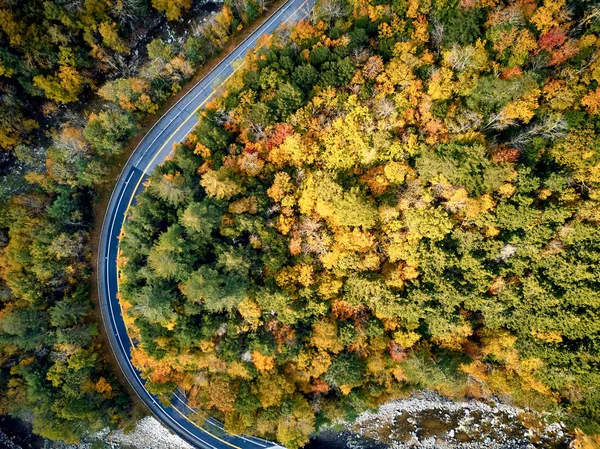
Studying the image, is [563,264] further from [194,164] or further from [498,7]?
[194,164]

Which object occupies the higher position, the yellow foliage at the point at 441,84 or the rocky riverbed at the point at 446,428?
the yellow foliage at the point at 441,84

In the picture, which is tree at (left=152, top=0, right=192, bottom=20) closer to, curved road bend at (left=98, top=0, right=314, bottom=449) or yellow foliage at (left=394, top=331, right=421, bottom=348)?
curved road bend at (left=98, top=0, right=314, bottom=449)

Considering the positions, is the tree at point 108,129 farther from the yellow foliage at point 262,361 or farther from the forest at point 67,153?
the yellow foliage at point 262,361

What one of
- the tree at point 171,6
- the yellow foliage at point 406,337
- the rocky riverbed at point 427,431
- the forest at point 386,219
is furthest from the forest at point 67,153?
the yellow foliage at point 406,337

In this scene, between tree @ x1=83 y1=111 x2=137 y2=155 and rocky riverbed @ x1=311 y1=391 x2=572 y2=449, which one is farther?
rocky riverbed @ x1=311 y1=391 x2=572 y2=449

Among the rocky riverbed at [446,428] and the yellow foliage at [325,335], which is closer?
the yellow foliage at [325,335]

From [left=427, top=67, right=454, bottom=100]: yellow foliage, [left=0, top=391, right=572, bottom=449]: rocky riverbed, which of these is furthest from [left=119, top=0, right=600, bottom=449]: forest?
[left=0, top=391, right=572, bottom=449]: rocky riverbed

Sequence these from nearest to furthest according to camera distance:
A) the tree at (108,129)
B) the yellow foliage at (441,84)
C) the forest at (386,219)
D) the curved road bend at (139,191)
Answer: the forest at (386,219) < the yellow foliage at (441,84) < the tree at (108,129) < the curved road bend at (139,191)
